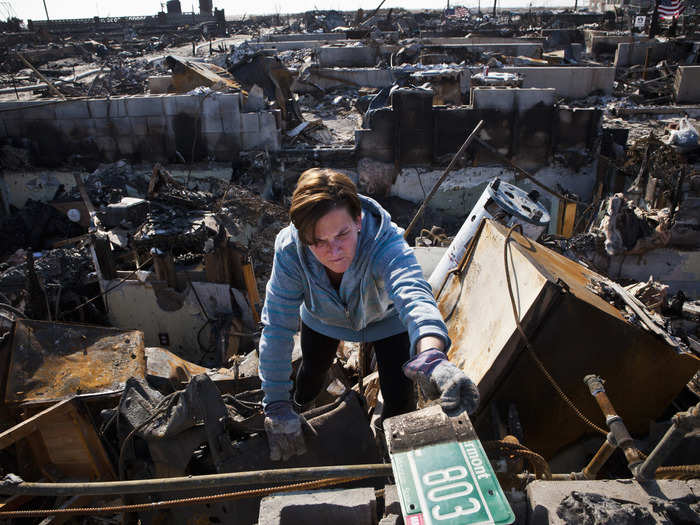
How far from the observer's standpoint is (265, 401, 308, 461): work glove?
2305 mm

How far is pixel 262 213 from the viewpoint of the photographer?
8.05 meters

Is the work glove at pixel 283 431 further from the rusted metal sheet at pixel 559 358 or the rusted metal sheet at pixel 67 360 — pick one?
the rusted metal sheet at pixel 67 360

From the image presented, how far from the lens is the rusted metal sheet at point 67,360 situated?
3766 millimetres

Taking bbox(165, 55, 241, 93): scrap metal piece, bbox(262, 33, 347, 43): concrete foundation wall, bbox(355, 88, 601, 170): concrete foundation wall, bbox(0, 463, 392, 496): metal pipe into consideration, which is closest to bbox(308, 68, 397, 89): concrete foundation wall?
bbox(165, 55, 241, 93): scrap metal piece

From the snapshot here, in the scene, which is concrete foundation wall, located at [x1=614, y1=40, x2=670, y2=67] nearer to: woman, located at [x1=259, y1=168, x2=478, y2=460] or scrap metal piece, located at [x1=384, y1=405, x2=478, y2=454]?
woman, located at [x1=259, y1=168, x2=478, y2=460]

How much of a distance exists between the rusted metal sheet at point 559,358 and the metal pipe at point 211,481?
998 millimetres

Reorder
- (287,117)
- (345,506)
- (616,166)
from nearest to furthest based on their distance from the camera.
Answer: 1. (345,506)
2. (616,166)
3. (287,117)

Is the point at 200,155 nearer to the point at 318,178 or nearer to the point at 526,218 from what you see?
the point at 526,218

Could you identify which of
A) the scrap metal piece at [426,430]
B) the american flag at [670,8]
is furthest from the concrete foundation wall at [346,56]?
the scrap metal piece at [426,430]

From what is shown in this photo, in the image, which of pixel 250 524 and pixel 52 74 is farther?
pixel 52 74

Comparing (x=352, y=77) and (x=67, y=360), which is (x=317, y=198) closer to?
(x=67, y=360)

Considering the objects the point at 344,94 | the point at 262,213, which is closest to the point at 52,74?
the point at 344,94

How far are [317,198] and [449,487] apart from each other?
3.73ft

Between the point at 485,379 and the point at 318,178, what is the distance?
4.44 feet
